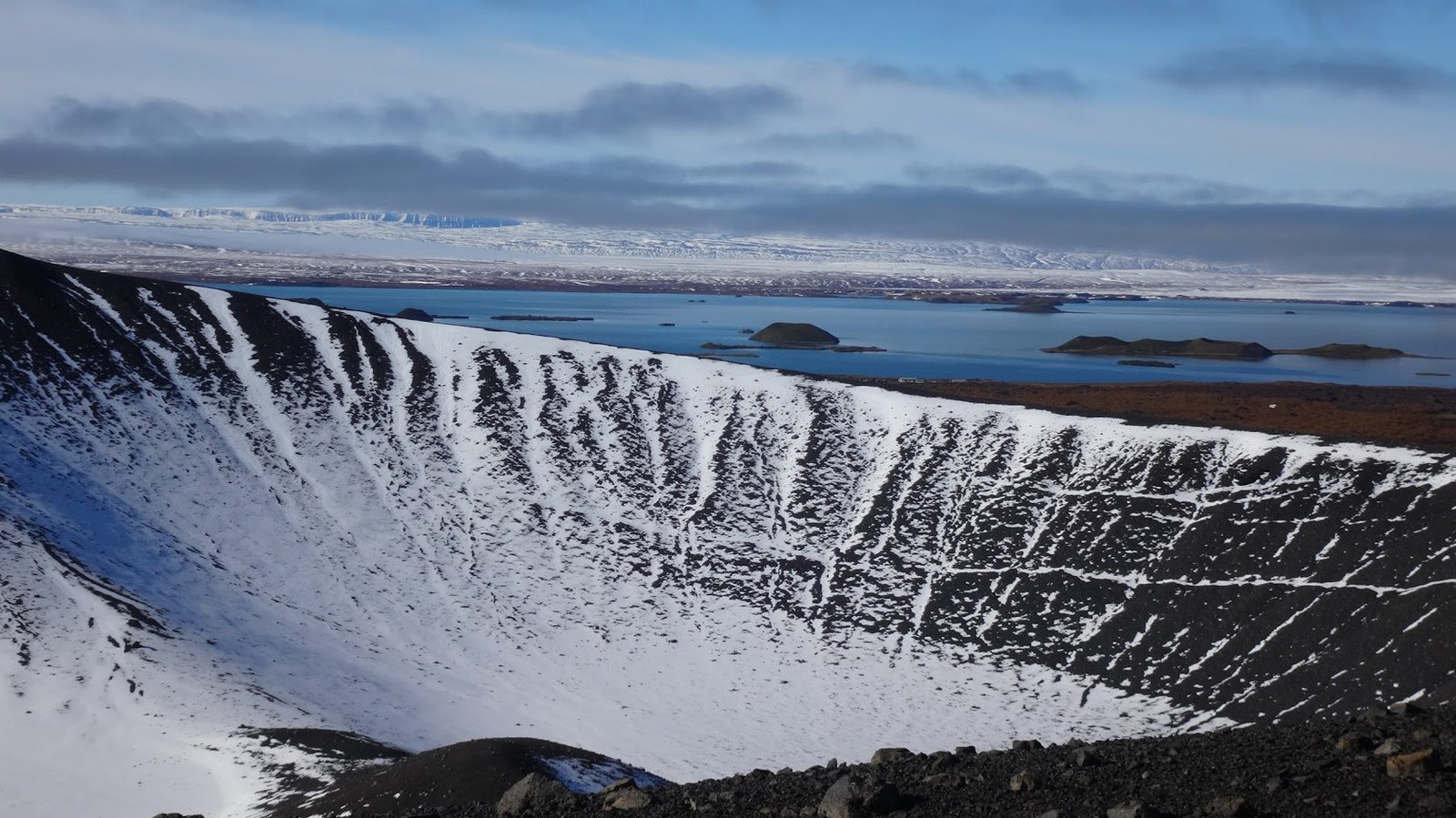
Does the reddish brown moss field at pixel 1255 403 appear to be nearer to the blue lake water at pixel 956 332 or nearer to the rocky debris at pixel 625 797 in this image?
the blue lake water at pixel 956 332

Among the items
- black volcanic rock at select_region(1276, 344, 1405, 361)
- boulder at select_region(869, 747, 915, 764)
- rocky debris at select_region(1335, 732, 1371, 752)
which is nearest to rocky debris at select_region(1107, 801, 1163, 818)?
rocky debris at select_region(1335, 732, 1371, 752)

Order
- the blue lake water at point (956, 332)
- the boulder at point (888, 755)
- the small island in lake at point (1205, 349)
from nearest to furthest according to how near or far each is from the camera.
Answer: the boulder at point (888, 755) → the blue lake water at point (956, 332) → the small island in lake at point (1205, 349)

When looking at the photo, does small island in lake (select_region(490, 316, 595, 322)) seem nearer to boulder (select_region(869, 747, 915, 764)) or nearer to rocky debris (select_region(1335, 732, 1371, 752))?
boulder (select_region(869, 747, 915, 764))

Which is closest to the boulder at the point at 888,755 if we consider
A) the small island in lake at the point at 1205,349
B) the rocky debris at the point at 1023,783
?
the rocky debris at the point at 1023,783

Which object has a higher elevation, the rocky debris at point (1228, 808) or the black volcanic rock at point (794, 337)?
the rocky debris at point (1228, 808)

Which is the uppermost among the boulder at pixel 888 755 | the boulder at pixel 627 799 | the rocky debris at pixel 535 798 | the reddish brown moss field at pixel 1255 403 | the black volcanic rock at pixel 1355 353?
the black volcanic rock at pixel 1355 353

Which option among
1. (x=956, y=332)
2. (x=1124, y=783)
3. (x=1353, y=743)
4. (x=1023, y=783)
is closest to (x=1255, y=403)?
(x=1353, y=743)
